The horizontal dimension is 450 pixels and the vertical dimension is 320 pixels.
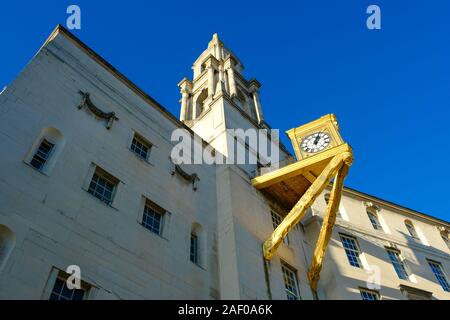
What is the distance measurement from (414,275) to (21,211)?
907 inches

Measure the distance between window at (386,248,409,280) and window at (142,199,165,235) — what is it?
16388 mm

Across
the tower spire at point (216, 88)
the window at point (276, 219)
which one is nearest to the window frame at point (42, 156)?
the window at point (276, 219)

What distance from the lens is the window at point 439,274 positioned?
88.6 ft

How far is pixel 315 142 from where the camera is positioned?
71.5ft

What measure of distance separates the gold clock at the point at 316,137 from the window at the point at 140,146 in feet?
25.6

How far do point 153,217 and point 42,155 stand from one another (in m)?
4.77

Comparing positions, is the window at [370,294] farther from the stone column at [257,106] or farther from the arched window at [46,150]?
the arched window at [46,150]

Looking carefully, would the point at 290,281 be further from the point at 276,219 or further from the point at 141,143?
the point at 141,143

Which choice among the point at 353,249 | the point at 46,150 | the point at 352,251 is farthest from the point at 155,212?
the point at 353,249

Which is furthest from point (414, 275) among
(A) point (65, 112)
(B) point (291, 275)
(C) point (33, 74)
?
(C) point (33, 74)

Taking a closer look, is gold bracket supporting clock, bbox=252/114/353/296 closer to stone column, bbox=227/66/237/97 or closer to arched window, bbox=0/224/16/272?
arched window, bbox=0/224/16/272

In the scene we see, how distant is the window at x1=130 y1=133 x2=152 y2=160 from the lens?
18.7m

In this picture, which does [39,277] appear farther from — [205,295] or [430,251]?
[430,251]
